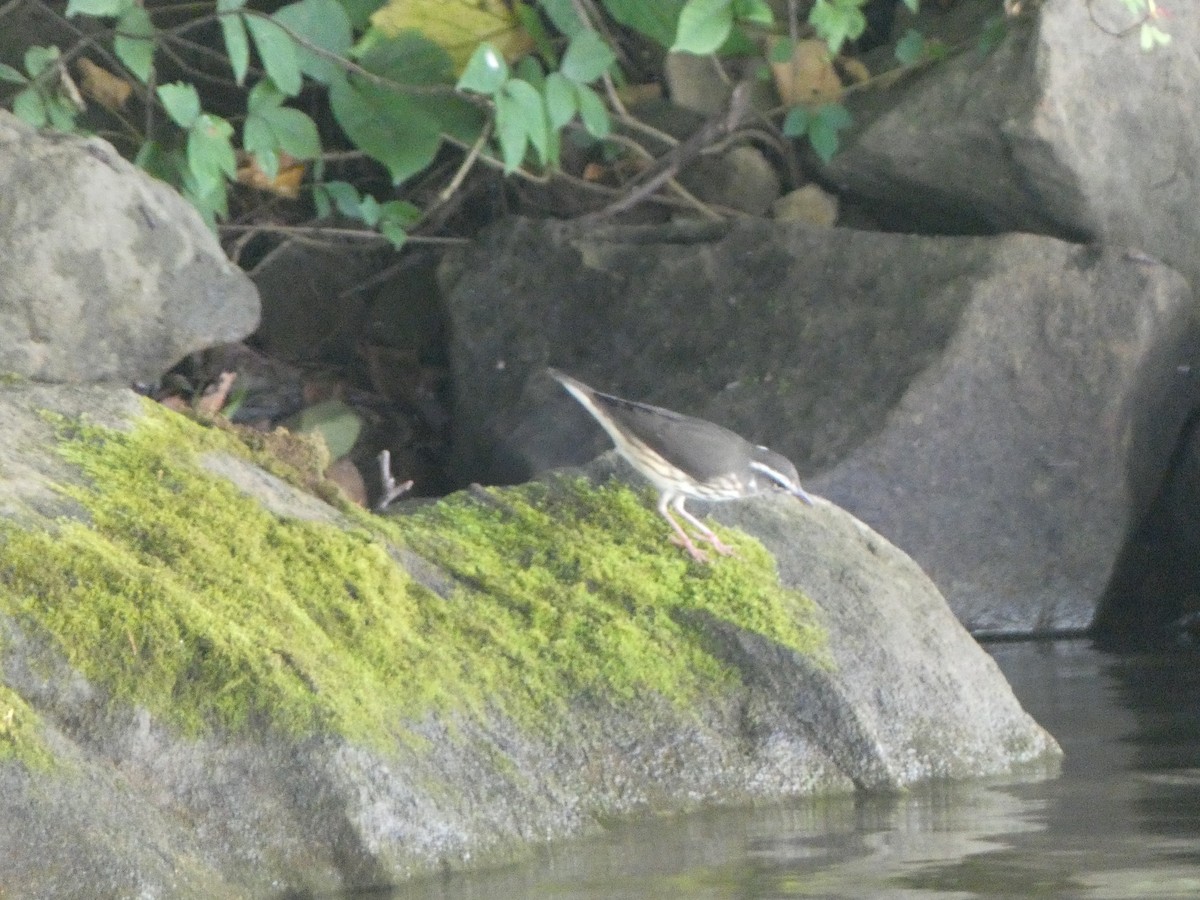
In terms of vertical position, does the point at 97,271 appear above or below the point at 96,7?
below

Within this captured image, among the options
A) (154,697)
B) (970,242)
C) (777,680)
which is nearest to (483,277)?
(970,242)

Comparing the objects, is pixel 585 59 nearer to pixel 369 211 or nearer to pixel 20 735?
pixel 369 211

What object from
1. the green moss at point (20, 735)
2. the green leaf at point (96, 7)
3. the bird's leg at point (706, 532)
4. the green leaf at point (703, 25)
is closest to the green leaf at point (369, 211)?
the green leaf at point (703, 25)

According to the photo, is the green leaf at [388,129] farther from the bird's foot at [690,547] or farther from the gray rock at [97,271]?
the bird's foot at [690,547]

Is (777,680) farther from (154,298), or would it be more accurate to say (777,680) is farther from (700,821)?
(154,298)

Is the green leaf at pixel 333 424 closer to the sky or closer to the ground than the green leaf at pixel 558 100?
closer to the ground

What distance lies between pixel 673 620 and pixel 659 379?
3231mm

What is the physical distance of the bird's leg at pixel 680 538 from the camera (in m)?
5.41

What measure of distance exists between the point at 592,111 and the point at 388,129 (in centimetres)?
81

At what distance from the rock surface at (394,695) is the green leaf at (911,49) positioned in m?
3.70

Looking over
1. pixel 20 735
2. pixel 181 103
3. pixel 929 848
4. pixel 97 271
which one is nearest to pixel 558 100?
pixel 181 103

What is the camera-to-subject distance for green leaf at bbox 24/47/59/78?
6.85 metres

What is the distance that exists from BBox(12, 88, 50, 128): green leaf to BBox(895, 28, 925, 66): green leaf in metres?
4.01

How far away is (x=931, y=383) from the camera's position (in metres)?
7.82
